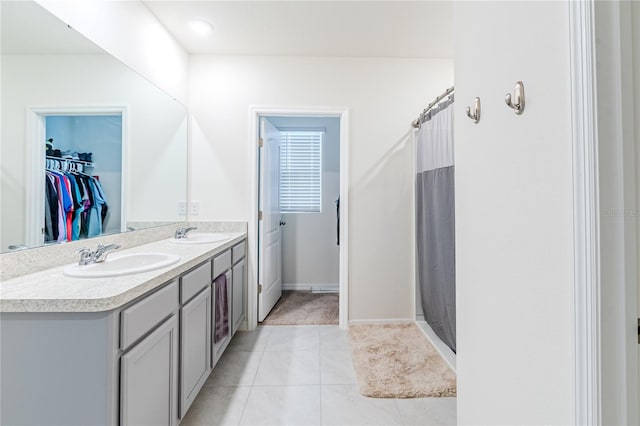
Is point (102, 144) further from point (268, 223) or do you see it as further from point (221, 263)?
point (268, 223)

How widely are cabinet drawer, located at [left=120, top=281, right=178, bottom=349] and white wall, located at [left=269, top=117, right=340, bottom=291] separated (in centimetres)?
241

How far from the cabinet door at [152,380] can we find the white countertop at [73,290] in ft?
0.69

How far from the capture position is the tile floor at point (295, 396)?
147 centimetres

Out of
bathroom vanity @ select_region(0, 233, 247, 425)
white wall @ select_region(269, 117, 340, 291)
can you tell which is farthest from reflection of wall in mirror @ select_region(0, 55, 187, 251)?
white wall @ select_region(269, 117, 340, 291)

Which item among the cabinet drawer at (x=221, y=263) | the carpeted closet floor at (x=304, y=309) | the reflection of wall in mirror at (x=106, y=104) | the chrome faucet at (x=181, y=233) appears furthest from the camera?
the carpeted closet floor at (x=304, y=309)

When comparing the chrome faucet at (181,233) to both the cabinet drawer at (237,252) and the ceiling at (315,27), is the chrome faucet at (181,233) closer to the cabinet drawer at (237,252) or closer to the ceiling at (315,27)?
the cabinet drawer at (237,252)

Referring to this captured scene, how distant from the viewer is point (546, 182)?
0.66m

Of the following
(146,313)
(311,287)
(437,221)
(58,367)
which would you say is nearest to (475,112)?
(437,221)

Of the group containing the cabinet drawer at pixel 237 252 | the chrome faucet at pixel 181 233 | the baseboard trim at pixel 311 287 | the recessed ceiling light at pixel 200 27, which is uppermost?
the recessed ceiling light at pixel 200 27

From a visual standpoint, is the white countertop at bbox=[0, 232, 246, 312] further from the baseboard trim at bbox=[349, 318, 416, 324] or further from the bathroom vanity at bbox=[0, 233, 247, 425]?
the baseboard trim at bbox=[349, 318, 416, 324]

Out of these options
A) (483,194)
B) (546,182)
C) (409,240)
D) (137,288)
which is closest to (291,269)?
(409,240)

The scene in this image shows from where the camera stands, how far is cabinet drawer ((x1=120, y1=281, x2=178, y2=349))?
0.94m

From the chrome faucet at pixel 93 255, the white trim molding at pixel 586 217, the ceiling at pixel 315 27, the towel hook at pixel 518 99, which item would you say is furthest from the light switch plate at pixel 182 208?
the white trim molding at pixel 586 217

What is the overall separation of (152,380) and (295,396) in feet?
2.85
